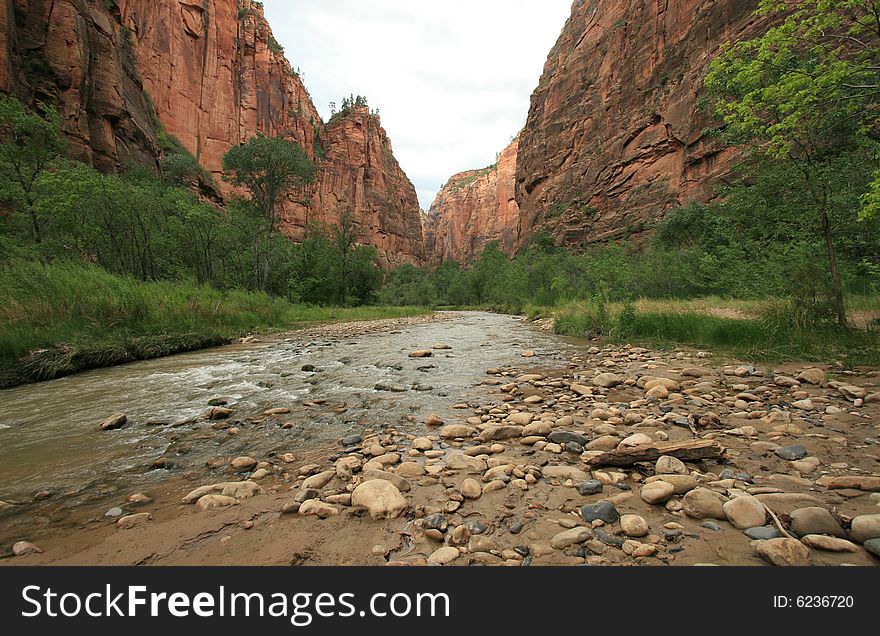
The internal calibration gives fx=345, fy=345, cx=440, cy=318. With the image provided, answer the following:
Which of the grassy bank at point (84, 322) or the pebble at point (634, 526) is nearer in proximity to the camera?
the pebble at point (634, 526)

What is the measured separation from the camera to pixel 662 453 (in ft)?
8.20

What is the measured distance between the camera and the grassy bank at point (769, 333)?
5141 mm

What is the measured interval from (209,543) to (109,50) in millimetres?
46134

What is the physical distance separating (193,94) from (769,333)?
70.3 m

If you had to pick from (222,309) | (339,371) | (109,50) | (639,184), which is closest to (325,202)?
(109,50)

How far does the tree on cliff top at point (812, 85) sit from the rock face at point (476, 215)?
320ft

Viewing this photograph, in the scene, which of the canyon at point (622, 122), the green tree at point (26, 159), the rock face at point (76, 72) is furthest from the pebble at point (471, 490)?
the rock face at point (76, 72)

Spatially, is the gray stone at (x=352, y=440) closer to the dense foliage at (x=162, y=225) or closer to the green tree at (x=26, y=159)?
the dense foliage at (x=162, y=225)

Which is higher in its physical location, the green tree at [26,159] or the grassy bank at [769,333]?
the green tree at [26,159]

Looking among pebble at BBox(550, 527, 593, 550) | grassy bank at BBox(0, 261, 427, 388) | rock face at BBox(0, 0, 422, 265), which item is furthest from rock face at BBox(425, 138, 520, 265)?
pebble at BBox(550, 527, 593, 550)

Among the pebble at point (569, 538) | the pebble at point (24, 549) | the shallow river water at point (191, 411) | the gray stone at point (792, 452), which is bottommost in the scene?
the shallow river water at point (191, 411)

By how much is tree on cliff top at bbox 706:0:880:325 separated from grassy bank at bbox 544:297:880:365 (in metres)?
0.42
